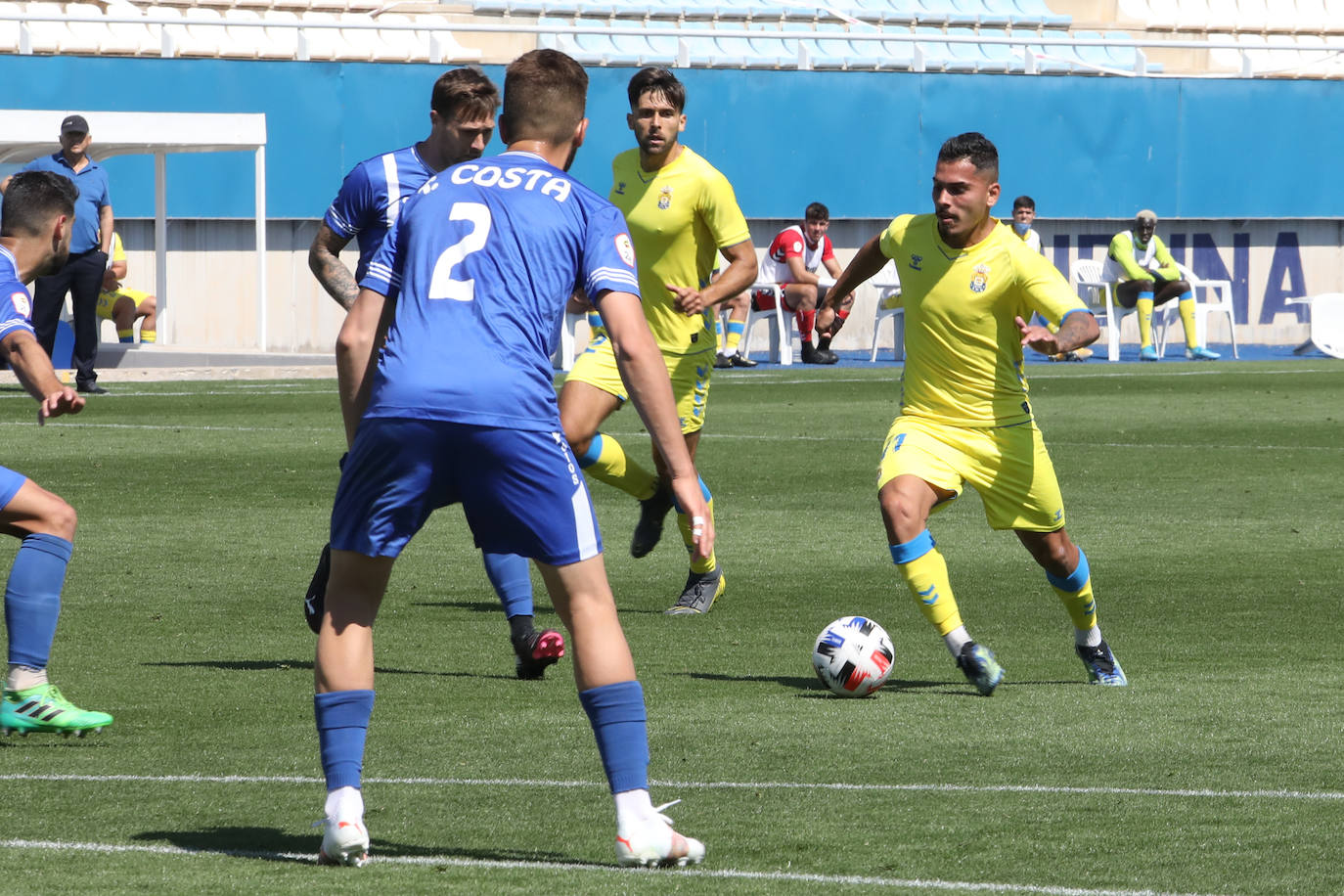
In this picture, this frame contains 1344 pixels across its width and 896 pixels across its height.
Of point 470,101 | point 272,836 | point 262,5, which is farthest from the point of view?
point 262,5

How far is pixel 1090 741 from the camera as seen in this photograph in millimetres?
6180

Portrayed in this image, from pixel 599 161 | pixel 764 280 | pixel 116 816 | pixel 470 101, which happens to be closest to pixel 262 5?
pixel 599 161

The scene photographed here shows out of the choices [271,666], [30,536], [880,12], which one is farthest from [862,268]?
[880,12]

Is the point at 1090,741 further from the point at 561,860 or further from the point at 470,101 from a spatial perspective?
the point at 470,101

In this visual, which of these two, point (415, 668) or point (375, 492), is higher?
point (375, 492)

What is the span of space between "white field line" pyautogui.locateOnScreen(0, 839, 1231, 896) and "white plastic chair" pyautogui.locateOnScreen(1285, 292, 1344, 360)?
27728 mm

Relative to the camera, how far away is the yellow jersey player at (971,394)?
23.9 feet

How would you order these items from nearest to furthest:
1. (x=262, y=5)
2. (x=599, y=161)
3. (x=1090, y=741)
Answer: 1. (x=1090, y=741)
2. (x=599, y=161)
3. (x=262, y=5)

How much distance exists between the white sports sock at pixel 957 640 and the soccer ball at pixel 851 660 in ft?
0.69

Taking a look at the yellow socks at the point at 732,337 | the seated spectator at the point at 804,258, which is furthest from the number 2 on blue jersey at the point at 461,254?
the yellow socks at the point at 732,337

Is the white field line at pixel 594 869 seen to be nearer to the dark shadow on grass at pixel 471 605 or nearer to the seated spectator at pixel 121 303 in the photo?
the dark shadow on grass at pixel 471 605

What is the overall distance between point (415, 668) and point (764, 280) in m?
20.1

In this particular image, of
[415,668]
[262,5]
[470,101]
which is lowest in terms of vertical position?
[415,668]

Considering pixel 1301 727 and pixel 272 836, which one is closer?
pixel 272 836
